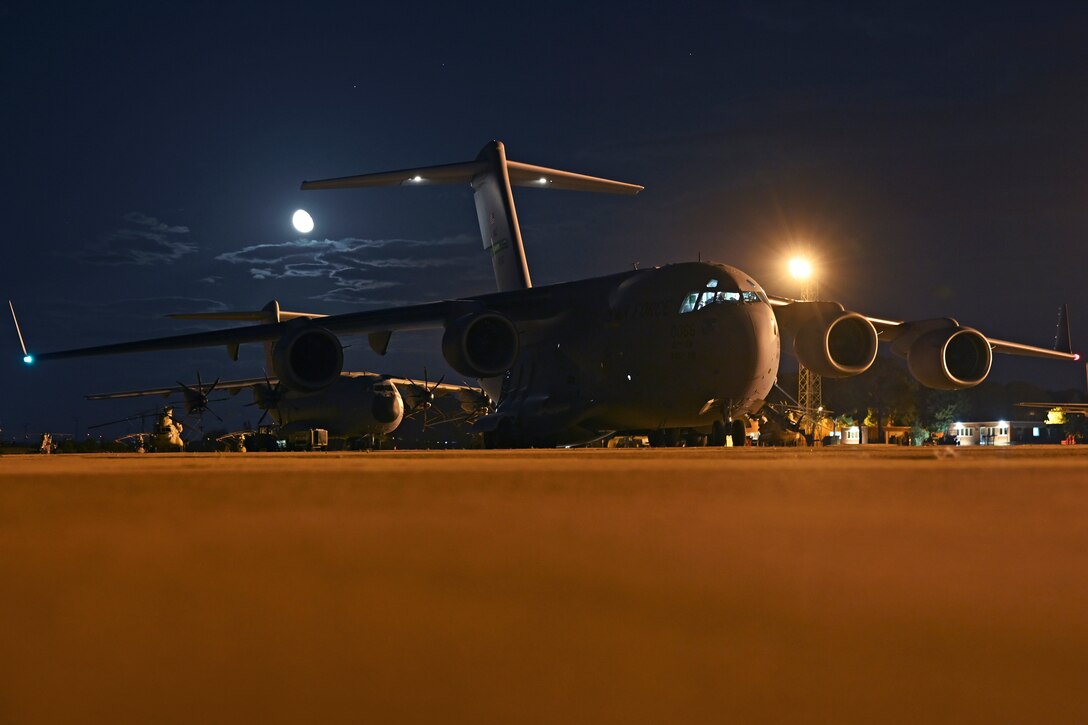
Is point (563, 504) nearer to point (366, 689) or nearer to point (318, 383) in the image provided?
point (366, 689)

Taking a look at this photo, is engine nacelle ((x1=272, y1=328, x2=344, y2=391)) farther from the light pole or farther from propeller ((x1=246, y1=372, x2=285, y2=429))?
the light pole

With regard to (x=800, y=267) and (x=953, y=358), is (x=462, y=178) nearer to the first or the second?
→ (x=800, y=267)

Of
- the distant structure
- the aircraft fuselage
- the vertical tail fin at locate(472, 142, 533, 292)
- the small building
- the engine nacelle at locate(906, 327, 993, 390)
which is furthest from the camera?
the small building

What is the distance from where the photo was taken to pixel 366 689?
141cm

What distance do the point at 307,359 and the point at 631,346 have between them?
6.00 m

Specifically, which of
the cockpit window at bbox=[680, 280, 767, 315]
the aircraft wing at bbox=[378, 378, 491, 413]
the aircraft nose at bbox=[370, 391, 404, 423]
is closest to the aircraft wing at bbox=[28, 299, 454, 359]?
the cockpit window at bbox=[680, 280, 767, 315]

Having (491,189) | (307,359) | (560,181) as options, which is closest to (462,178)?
(491,189)

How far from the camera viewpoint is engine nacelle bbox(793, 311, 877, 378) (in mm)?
16344

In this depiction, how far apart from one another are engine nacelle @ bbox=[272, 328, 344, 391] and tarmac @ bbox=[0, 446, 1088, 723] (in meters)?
12.6

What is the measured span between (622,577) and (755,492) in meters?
2.26

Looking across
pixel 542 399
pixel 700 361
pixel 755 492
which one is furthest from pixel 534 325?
pixel 755 492

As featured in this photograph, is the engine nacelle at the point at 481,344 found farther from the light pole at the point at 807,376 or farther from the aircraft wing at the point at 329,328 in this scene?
the light pole at the point at 807,376

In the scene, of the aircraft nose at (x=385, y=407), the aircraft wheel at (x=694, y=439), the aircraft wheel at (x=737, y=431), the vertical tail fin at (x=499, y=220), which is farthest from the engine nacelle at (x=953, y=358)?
the aircraft nose at (x=385, y=407)

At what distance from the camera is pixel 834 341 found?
55.4 ft
